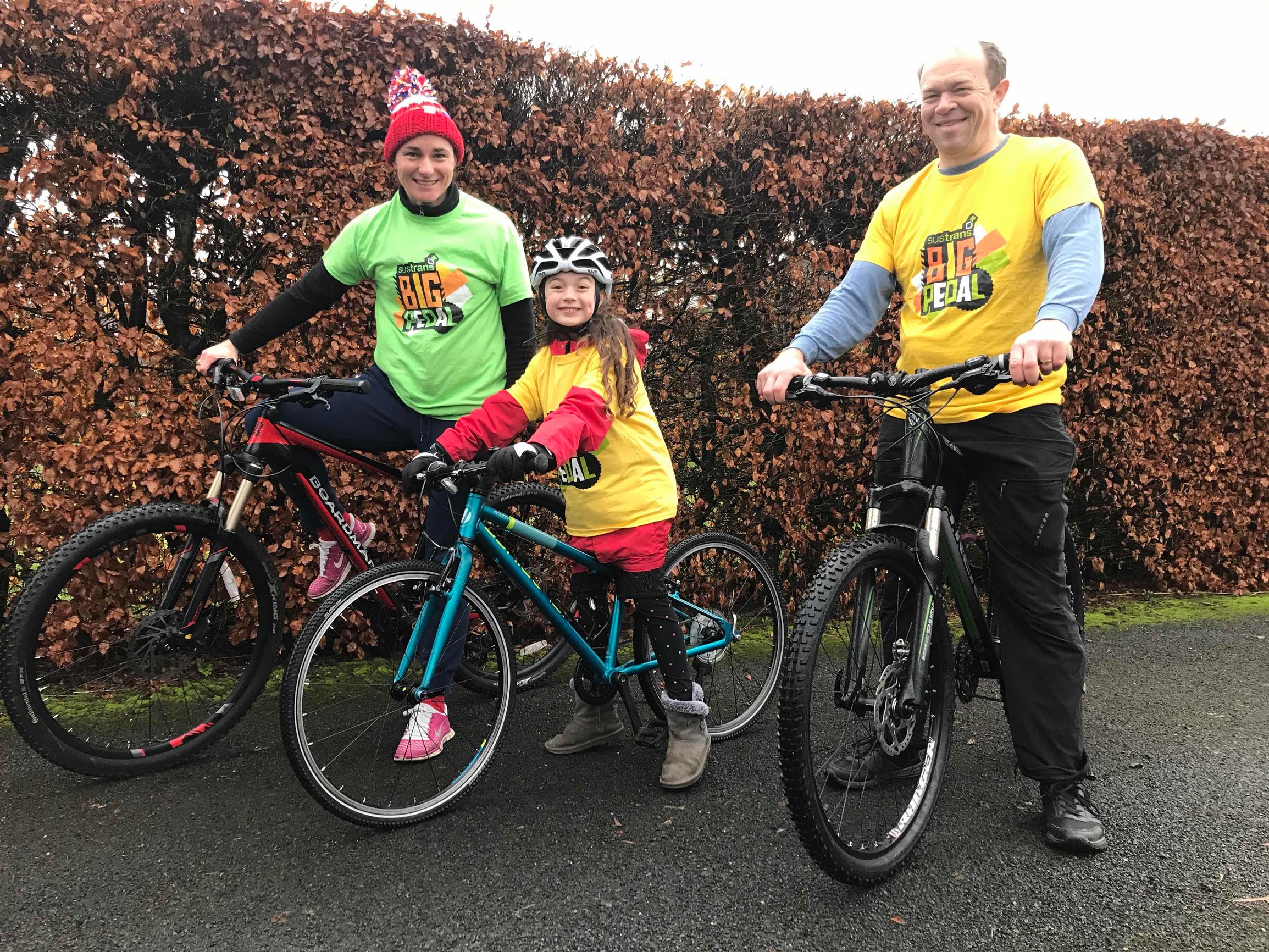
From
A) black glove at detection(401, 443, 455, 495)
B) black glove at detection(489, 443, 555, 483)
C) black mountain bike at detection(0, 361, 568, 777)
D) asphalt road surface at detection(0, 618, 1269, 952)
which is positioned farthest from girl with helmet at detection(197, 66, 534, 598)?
asphalt road surface at detection(0, 618, 1269, 952)

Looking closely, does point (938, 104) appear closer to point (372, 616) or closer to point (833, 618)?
point (833, 618)

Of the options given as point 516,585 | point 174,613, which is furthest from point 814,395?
point 174,613

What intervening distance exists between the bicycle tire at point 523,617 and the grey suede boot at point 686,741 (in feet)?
2.13

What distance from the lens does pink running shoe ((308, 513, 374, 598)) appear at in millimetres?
3219

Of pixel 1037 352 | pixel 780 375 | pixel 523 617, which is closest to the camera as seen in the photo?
pixel 1037 352

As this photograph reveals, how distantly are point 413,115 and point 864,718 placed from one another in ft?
8.26

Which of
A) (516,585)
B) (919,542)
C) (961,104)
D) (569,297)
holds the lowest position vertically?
(516,585)

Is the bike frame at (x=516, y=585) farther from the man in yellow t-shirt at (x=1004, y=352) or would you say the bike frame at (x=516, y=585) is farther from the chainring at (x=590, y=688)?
the man in yellow t-shirt at (x=1004, y=352)

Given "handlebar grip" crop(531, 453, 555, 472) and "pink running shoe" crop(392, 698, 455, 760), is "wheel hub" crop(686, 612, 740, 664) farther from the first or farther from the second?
"handlebar grip" crop(531, 453, 555, 472)

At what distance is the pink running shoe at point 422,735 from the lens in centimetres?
290

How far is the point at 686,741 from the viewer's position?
296cm

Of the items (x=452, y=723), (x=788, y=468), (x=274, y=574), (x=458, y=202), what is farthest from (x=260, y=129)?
(x=788, y=468)

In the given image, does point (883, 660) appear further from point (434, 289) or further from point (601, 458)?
point (434, 289)

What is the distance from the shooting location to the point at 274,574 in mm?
3031
